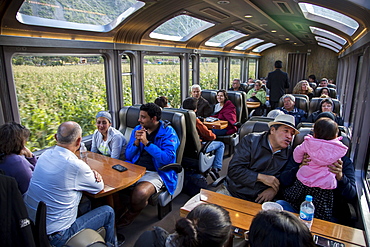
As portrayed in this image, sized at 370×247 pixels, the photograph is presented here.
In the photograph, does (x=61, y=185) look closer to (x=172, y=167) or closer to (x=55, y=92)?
(x=172, y=167)

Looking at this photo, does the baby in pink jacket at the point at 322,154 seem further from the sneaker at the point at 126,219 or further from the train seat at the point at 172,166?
the sneaker at the point at 126,219

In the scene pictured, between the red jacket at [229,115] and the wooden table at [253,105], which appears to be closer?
the red jacket at [229,115]

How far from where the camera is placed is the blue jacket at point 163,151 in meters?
2.94

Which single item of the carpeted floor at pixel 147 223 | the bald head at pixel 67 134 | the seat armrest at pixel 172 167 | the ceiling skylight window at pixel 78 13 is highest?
the ceiling skylight window at pixel 78 13

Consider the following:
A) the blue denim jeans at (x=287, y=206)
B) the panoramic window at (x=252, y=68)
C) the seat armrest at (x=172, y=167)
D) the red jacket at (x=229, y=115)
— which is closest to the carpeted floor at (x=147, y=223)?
the seat armrest at (x=172, y=167)

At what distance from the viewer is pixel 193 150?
3.75 m

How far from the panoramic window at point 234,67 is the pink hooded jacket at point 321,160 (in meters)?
8.50

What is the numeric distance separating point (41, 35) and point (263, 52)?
41.5 ft

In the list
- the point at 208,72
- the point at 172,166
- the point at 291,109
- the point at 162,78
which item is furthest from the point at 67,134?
the point at 208,72

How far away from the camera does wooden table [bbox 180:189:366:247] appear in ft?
5.30

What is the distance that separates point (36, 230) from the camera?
1.67 metres

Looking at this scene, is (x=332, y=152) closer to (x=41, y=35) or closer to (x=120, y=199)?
(x=120, y=199)

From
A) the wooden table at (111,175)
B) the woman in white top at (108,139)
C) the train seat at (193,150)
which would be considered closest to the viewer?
the wooden table at (111,175)

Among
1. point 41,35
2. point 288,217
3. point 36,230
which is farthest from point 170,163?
point 41,35
